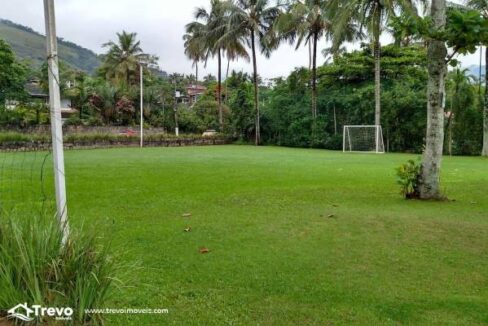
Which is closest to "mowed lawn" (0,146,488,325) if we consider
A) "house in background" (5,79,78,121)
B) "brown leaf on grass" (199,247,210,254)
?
"brown leaf on grass" (199,247,210,254)

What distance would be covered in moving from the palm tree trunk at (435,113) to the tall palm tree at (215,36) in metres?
21.6

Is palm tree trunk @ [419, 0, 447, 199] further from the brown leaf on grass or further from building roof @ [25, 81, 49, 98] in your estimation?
building roof @ [25, 81, 49, 98]

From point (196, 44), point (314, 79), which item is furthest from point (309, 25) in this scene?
point (196, 44)

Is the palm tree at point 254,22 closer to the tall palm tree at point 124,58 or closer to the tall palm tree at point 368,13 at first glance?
the tall palm tree at point 368,13

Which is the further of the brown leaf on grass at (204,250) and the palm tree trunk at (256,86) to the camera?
the palm tree trunk at (256,86)

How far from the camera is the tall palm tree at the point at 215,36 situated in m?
27.4

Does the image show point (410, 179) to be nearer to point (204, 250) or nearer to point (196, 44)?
point (204, 250)

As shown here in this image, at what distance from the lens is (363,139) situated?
22.8 m

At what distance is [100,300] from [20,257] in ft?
1.34

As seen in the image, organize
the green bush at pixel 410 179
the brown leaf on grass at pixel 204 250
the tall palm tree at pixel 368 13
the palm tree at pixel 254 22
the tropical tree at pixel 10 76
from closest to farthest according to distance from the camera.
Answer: the brown leaf on grass at pixel 204 250 < the green bush at pixel 410 179 < the tall palm tree at pixel 368 13 < the palm tree at pixel 254 22 < the tropical tree at pixel 10 76

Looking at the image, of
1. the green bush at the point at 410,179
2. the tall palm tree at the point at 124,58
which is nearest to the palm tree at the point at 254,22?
the tall palm tree at the point at 124,58

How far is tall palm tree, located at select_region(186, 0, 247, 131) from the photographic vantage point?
90.0 ft

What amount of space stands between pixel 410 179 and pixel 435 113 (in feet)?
3.42

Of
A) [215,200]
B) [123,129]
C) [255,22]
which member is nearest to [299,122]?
[255,22]
